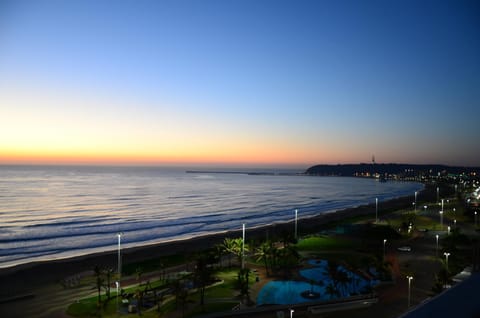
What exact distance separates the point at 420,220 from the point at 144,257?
45.6 metres

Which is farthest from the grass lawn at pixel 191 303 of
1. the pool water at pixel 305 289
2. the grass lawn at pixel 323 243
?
the grass lawn at pixel 323 243

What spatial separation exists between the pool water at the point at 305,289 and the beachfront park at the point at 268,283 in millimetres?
68

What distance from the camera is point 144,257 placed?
39875 millimetres

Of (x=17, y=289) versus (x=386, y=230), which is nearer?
(x=17, y=289)

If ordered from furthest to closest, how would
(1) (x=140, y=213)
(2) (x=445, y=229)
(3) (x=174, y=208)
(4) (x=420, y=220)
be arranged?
1. (3) (x=174, y=208)
2. (1) (x=140, y=213)
3. (4) (x=420, y=220)
4. (2) (x=445, y=229)

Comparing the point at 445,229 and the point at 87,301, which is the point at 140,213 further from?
the point at 445,229

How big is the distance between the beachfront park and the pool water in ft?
0.22

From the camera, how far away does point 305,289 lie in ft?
91.5

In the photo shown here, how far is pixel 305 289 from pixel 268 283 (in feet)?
10.1

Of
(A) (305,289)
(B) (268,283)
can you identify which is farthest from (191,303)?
(A) (305,289)

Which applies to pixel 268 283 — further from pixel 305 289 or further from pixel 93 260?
pixel 93 260

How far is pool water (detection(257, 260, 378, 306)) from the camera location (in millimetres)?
25625

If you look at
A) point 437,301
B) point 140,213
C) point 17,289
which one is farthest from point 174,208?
point 437,301

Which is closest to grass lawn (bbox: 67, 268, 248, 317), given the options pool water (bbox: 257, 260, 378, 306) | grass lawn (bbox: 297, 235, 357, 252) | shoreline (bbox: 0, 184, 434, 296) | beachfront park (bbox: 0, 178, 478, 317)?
beachfront park (bbox: 0, 178, 478, 317)
